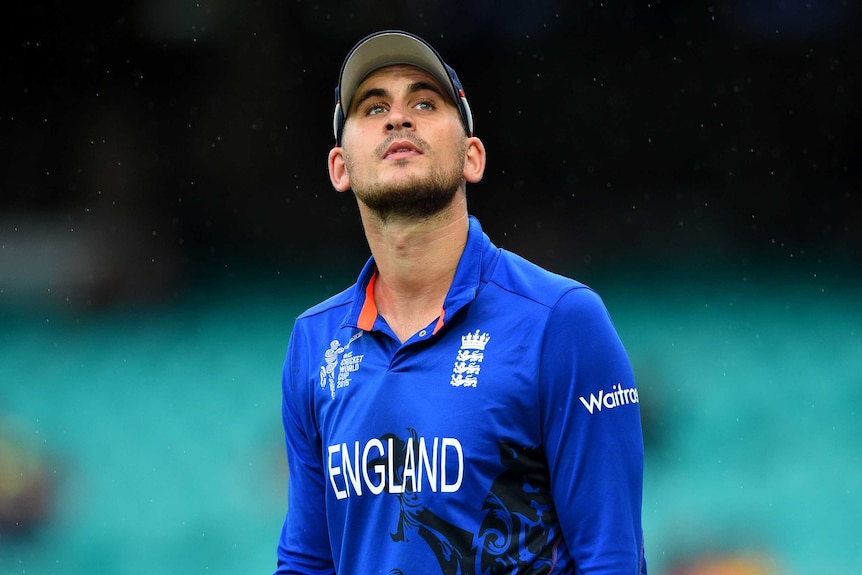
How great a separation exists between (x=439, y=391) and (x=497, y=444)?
133 mm

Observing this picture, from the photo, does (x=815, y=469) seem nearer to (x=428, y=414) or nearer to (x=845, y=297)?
(x=845, y=297)

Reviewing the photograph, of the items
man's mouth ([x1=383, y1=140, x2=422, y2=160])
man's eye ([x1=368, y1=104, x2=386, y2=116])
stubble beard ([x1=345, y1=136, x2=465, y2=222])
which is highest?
man's eye ([x1=368, y1=104, x2=386, y2=116])

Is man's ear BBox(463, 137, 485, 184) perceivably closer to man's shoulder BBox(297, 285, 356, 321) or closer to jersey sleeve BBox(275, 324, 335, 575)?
man's shoulder BBox(297, 285, 356, 321)

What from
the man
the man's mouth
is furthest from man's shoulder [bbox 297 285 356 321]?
the man's mouth

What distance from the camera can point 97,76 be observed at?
19.3 feet

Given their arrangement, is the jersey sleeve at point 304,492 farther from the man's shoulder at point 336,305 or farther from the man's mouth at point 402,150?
the man's mouth at point 402,150

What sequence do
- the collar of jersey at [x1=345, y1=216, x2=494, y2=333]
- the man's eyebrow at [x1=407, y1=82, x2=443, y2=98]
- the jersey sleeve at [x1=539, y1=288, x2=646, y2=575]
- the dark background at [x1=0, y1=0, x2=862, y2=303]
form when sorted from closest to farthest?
1. the jersey sleeve at [x1=539, y1=288, x2=646, y2=575]
2. the collar of jersey at [x1=345, y1=216, x2=494, y2=333]
3. the man's eyebrow at [x1=407, y1=82, x2=443, y2=98]
4. the dark background at [x1=0, y1=0, x2=862, y2=303]

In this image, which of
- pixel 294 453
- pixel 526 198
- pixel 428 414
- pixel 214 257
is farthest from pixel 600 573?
pixel 214 257

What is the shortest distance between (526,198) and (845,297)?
1.63m

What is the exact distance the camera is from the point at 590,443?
6.11ft

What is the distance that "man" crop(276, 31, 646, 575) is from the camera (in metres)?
1.85

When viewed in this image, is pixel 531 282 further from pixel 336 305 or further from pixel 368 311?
pixel 336 305

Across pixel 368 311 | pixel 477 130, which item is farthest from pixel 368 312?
pixel 477 130

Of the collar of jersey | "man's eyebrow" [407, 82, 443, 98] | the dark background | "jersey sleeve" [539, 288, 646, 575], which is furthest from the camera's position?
the dark background
